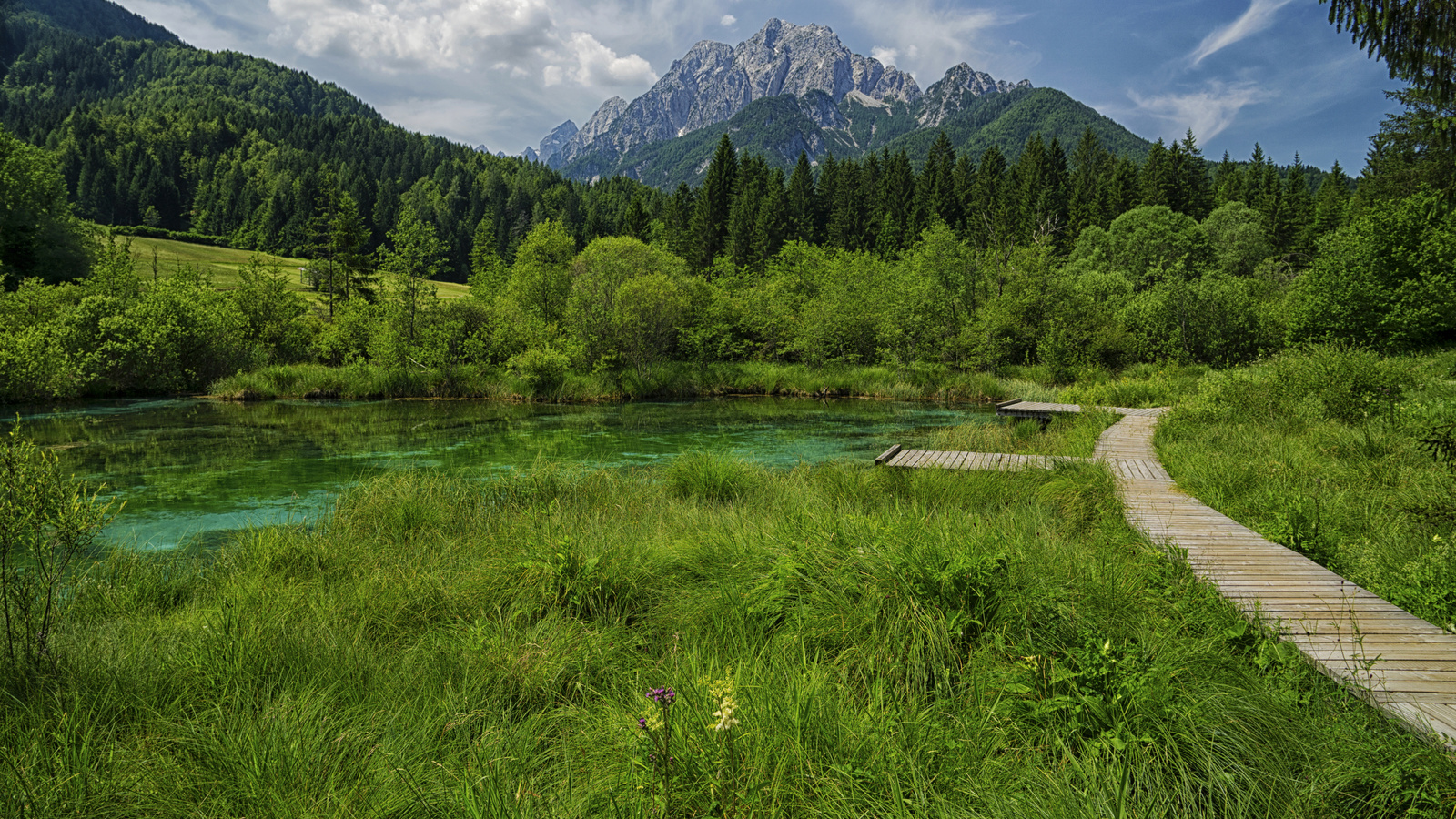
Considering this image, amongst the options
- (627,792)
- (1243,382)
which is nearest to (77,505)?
(627,792)

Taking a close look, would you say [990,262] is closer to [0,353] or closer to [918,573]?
[918,573]

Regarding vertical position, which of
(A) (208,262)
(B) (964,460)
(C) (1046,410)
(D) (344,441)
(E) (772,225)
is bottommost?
(D) (344,441)

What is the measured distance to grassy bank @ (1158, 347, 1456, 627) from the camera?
464 cm

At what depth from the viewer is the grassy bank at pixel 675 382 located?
26000 mm

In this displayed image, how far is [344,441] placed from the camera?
15.4 metres

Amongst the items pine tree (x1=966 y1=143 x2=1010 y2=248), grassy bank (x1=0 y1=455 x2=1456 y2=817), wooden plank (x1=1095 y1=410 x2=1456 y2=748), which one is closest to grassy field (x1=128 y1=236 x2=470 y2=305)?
grassy bank (x1=0 y1=455 x2=1456 y2=817)

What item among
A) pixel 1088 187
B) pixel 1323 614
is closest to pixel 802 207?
pixel 1088 187

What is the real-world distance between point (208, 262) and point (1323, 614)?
3120 inches

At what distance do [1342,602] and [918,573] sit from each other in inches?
115

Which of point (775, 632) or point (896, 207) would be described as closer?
point (775, 632)

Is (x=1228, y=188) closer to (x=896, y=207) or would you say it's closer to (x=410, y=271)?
(x=896, y=207)

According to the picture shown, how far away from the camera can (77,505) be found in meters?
2.71

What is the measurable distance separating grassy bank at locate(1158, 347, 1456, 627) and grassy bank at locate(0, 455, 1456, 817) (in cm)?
159

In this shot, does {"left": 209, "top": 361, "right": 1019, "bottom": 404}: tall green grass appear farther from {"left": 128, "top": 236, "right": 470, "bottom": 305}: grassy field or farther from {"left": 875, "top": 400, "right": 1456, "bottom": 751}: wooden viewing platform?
Result: {"left": 875, "top": 400, "right": 1456, "bottom": 751}: wooden viewing platform
